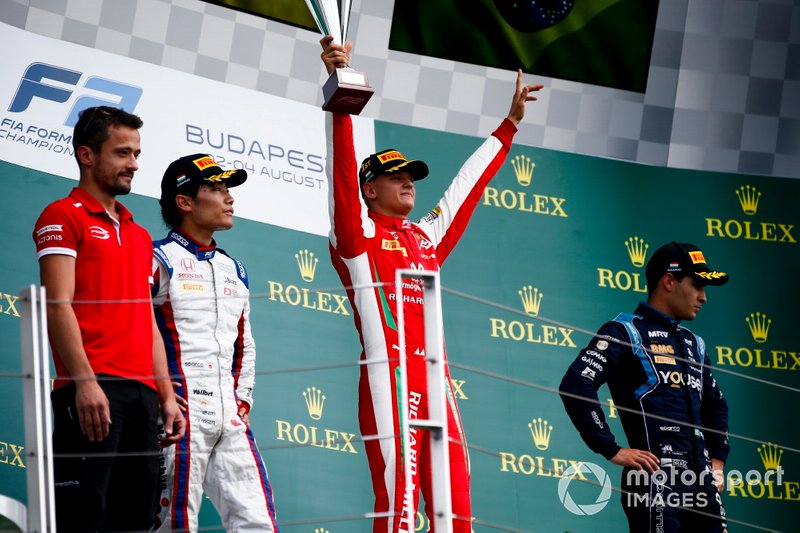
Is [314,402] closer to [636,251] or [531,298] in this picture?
[531,298]

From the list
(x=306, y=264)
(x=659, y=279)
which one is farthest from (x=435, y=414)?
(x=306, y=264)

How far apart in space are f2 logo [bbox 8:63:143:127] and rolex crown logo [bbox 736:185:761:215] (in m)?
2.75

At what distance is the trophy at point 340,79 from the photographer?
327cm

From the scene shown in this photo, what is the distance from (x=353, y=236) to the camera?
3.54m

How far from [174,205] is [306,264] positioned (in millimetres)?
1304

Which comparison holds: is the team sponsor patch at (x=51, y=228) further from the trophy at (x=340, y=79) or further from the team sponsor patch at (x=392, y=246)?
the team sponsor patch at (x=392, y=246)

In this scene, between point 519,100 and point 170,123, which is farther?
point 170,123

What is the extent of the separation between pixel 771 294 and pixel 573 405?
A: 86.9 inches

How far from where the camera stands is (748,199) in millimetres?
5652

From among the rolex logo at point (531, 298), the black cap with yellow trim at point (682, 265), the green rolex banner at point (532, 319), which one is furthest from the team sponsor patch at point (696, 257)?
the rolex logo at point (531, 298)

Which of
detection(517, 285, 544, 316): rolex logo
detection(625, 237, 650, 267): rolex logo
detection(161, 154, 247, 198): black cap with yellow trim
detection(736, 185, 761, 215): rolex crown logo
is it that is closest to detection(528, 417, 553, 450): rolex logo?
detection(517, 285, 544, 316): rolex logo

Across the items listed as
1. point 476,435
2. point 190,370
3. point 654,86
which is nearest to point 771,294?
point 654,86

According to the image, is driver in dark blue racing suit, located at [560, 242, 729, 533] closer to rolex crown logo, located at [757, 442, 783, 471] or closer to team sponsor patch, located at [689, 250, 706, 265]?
team sponsor patch, located at [689, 250, 706, 265]

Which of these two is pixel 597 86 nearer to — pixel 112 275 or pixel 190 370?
pixel 190 370
